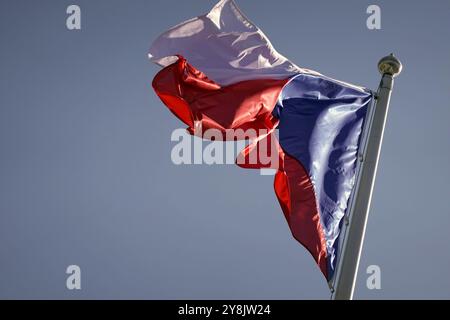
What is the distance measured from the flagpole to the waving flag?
302 millimetres

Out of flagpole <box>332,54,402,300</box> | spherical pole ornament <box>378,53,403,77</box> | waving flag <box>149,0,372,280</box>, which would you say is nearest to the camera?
flagpole <box>332,54,402,300</box>

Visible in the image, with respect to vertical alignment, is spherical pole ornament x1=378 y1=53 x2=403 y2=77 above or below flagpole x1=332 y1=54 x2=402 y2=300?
above

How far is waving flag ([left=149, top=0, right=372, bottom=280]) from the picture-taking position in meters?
16.6

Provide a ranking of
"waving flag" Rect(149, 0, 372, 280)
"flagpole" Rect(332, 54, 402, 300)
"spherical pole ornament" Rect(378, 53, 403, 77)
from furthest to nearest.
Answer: "spherical pole ornament" Rect(378, 53, 403, 77) < "waving flag" Rect(149, 0, 372, 280) < "flagpole" Rect(332, 54, 402, 300)

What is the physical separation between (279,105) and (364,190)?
2178 mm

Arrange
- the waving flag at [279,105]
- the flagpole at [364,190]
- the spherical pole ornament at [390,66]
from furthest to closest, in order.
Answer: the spherical pole ornament at [390,66] < the waving flag at [279,105] < the flagpole at [364,190]

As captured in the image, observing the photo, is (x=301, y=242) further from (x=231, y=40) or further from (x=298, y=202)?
(x=231, y=40)

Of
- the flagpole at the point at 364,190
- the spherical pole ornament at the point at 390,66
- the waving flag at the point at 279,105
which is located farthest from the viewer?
the spherical pole ornament at the point at 390,66

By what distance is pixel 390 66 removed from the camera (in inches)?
688

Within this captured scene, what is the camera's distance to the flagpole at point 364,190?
1551 cm

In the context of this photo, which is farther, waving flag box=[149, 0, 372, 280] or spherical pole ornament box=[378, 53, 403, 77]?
spherical pole ornament box=[378, 53, 403, 77]

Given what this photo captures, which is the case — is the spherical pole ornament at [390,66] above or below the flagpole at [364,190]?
above

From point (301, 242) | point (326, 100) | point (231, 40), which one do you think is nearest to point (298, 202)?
point (301, 242)

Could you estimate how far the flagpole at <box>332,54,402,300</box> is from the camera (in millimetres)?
15508
